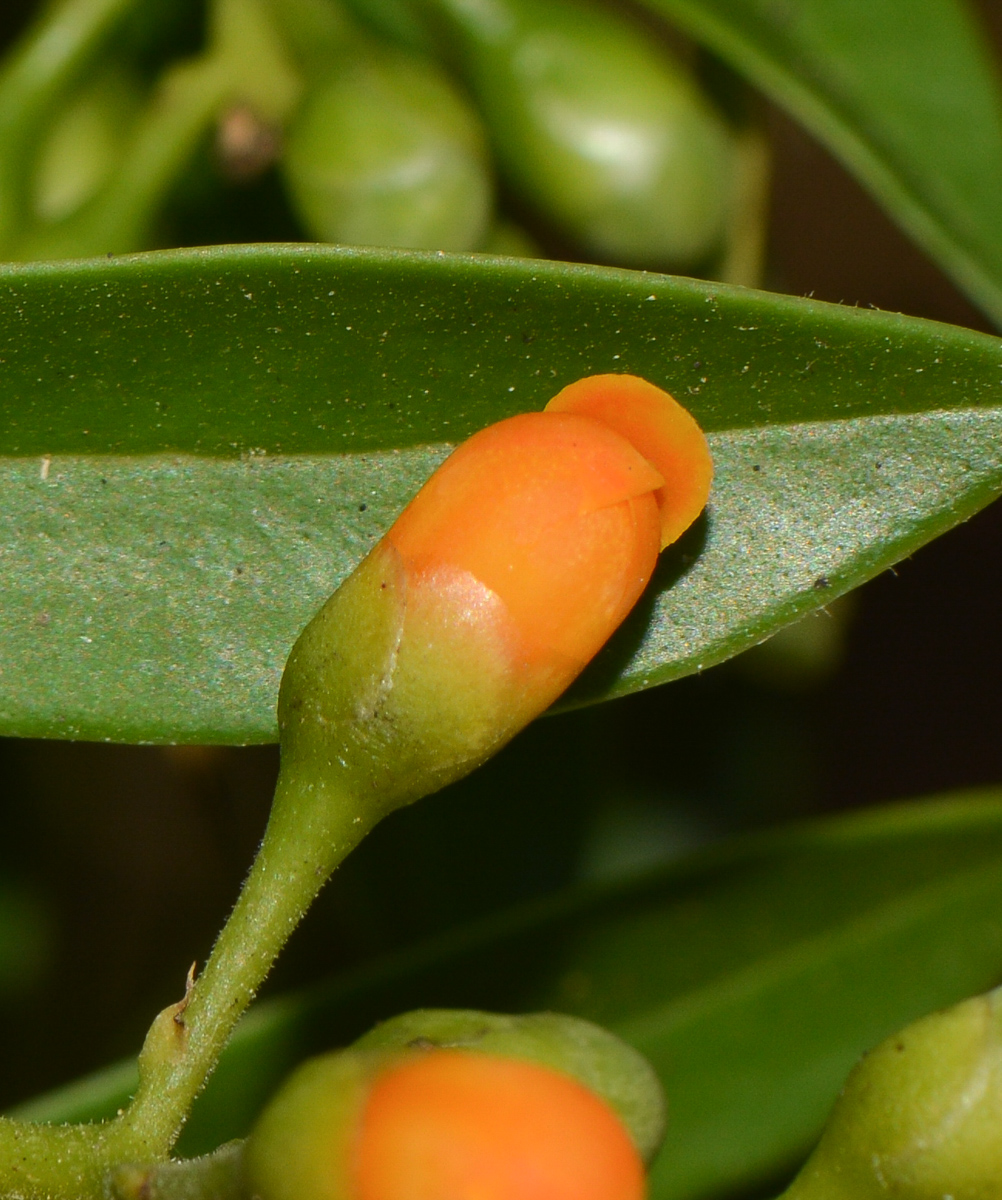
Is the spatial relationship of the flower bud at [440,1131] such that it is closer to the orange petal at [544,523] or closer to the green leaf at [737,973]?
the orange petal at [544,523]

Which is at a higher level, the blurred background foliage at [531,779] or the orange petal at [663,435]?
the orange petal at [663,435]

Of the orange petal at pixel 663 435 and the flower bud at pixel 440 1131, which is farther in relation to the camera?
the orange petal at pixel 663 435

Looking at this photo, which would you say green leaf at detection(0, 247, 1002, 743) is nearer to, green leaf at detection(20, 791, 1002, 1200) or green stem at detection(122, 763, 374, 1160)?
green stem at detection(122, 763, 374, 1160)

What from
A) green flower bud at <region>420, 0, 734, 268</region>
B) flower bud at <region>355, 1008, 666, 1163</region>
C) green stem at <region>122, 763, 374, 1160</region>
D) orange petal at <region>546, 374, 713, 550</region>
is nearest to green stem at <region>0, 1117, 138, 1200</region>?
green stem at <region>122, 763, 374, 1160</region>

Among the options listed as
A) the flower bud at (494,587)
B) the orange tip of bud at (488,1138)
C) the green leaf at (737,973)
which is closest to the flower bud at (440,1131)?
the orange tip of bud at (488,1138)

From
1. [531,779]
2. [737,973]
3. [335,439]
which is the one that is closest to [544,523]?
[335,439]

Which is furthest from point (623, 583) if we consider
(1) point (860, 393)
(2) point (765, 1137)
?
(2) point (765, 1137)

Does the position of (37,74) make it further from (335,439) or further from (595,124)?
(335,439)
